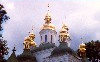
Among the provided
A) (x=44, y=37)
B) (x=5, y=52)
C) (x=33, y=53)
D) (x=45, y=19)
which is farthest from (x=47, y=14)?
(x=5, y=52)

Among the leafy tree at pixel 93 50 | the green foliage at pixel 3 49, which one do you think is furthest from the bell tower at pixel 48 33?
the green foliage at pixel 3 49

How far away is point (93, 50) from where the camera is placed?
46.6 metres

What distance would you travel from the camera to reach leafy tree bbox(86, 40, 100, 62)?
1815 inches

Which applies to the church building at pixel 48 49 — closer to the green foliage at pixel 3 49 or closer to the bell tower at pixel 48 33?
the bell tower at pixel 48 33

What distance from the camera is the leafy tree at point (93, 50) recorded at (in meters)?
46.1

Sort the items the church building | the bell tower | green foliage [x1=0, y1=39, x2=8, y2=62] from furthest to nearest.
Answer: the bell tower, the church building, green foliage [x1=0, y1=39, x2=8, y2=62]

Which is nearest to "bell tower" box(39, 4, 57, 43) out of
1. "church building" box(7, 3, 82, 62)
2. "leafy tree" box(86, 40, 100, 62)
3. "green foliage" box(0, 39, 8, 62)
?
"church building" box(7, 3, 82, 62)

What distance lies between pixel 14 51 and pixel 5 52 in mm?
12054

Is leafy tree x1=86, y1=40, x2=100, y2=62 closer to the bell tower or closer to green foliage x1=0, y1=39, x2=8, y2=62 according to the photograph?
the bell tower

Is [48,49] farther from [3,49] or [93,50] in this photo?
[3,49]

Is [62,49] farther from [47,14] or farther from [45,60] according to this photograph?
[47,14]

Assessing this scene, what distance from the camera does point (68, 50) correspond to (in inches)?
1401

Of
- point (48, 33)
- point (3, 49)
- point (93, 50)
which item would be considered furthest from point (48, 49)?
point (3, 49)

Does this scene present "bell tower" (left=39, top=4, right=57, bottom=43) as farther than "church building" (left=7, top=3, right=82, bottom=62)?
Yes
